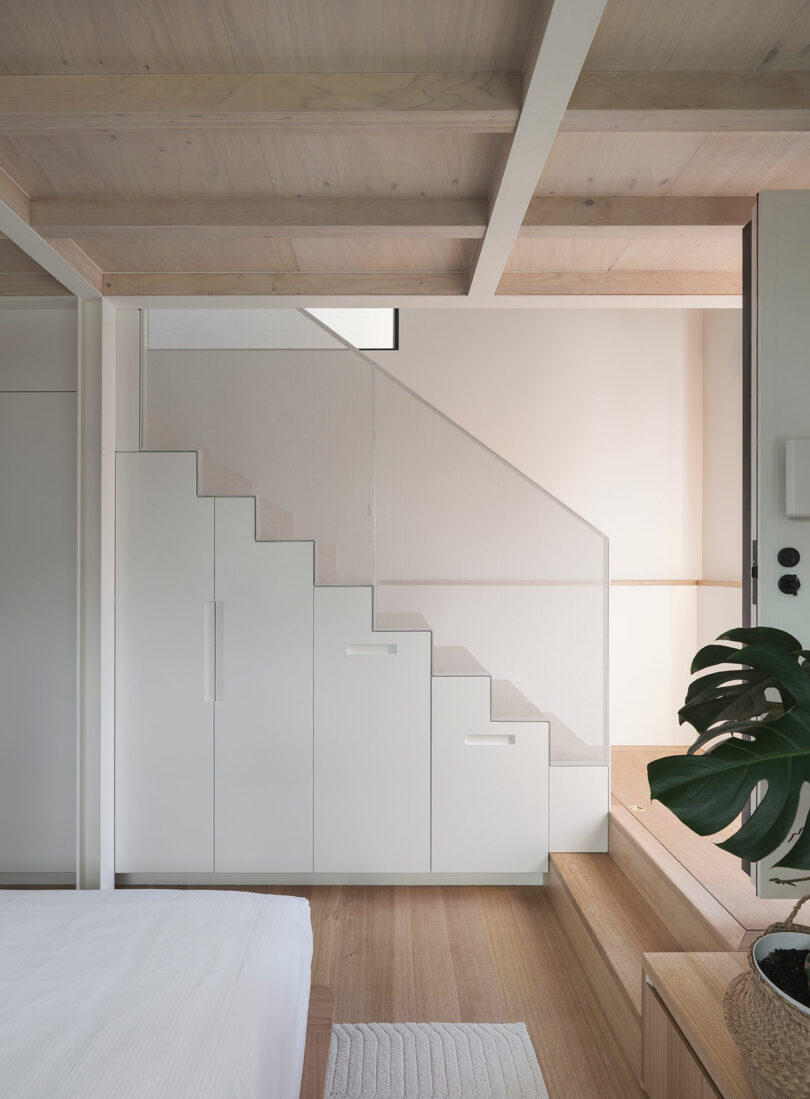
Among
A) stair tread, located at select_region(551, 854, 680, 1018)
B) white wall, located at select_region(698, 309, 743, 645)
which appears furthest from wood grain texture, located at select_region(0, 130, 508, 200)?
white wall, located at select_region(698, 309, 743, 645)

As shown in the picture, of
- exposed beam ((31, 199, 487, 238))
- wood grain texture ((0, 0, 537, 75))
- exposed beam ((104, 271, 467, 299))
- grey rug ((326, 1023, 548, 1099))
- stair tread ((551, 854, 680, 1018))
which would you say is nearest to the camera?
wood grain texture ((0, 0, 537, 75))

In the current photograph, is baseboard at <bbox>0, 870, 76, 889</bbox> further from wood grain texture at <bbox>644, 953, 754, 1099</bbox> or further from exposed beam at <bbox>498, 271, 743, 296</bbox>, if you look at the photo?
exposed beam at <bbox>498, 271, 743, 296</bbox>

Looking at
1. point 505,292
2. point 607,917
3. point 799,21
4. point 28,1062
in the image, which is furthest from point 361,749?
point 799,21

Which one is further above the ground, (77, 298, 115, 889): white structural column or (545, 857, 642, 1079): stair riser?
(77, 298, 115, 889): white structural column

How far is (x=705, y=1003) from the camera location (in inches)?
69.1

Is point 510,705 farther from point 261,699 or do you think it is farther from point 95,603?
point 95,603

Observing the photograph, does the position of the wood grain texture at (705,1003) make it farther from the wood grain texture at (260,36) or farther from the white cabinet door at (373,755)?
the wood grain texture at (260,36)

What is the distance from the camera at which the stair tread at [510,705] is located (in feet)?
11.5

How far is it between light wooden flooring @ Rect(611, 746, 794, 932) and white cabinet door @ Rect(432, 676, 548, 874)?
0.45 meters

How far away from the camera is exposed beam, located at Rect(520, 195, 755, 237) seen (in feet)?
8.99

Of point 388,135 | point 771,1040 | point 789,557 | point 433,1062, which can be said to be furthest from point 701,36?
point 433,1062

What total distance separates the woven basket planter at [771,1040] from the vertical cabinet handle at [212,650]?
2.54m

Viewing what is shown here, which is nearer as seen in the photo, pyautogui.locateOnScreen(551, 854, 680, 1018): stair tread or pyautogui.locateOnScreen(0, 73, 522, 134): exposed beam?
pyautogui.locateOnScreen(0, 73, 522, 134): exposed beam

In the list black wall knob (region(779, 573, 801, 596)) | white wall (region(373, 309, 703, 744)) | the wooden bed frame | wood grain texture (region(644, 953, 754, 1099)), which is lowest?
the wooden bed frame
